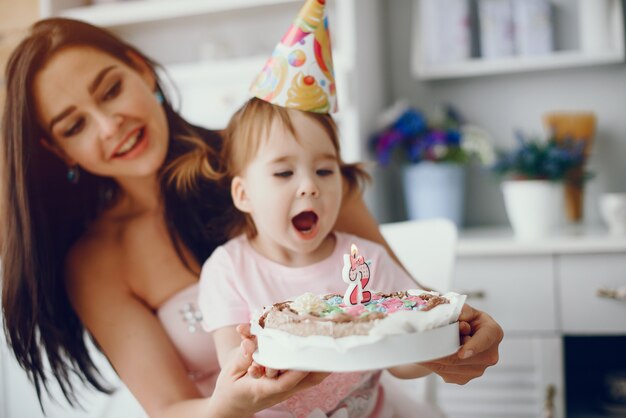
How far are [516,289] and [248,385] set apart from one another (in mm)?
1333

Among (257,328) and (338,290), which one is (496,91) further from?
(257,328)

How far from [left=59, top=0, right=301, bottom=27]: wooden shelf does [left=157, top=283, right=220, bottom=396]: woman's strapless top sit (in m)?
1.39

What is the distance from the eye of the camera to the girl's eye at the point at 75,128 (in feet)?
3.62

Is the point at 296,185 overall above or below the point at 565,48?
below

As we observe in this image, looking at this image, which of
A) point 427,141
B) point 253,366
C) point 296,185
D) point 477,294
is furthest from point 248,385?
point 427,141

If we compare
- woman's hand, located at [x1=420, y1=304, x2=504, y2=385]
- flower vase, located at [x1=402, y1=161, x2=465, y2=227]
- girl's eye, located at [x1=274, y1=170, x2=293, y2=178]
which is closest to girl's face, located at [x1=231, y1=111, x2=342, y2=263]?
girl's eye, located at [x1=274, y1=170, x2=293, y2=178]

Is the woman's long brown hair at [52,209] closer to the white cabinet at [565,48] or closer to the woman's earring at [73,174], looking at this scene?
the woman's earring at [73,174]

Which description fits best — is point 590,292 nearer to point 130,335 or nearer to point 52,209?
point 130,335

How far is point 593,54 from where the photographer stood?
224 cm

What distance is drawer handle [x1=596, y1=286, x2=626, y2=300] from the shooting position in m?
1.85

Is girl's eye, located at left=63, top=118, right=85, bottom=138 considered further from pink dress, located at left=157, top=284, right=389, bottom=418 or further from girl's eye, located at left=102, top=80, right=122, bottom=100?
pink dress, located at left=157, top=284, right=389, bottom=418

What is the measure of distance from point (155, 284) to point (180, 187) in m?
0.17

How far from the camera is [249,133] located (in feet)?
3.31

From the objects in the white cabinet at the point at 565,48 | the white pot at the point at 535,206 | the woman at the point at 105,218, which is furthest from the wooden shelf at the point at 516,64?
the woman at the point at 105,218
